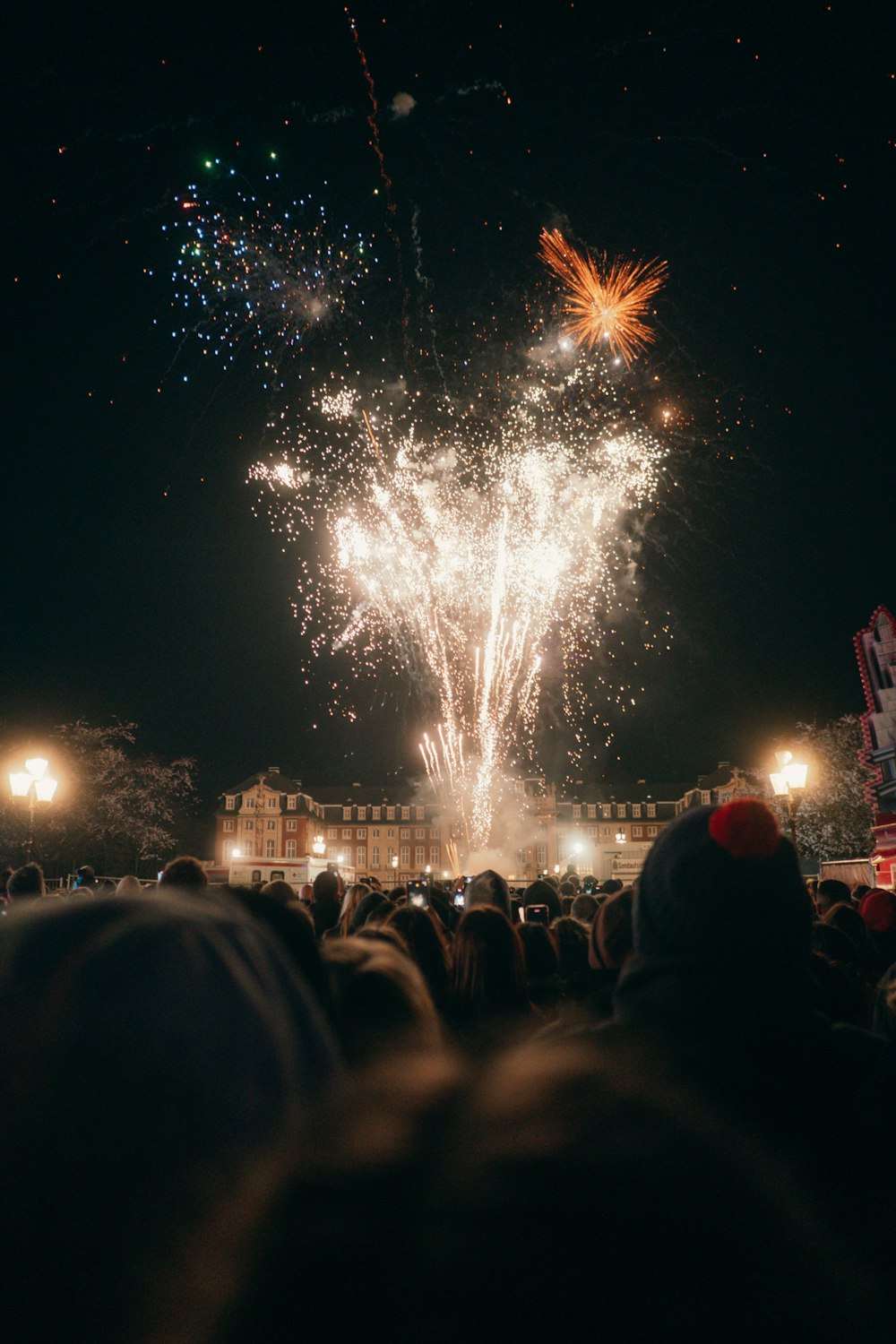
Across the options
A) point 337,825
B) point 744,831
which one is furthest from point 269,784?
point 744,831

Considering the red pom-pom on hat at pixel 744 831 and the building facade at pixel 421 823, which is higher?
the building facade at pixel 421 823

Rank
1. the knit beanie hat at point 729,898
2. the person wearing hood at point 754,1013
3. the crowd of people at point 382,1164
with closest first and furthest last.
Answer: the crowd of people at point 382,1164
the person wearing hood at point 754,1013
the knit beanie hat at point 729,898

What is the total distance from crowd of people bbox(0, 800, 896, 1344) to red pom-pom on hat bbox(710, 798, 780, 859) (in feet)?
1.20

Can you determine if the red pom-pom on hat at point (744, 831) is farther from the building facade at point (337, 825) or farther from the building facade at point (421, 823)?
the building facade at point (337, 825)

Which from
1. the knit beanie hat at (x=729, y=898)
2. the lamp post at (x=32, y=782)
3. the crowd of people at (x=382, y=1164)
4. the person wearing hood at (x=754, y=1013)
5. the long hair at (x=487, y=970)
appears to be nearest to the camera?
the crowd of people at (x=382, y=1164)

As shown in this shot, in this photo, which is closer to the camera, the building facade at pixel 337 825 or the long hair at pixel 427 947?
the long hair at pixel 427 947

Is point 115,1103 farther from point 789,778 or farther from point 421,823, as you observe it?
point 421,823

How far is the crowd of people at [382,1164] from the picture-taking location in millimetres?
1020

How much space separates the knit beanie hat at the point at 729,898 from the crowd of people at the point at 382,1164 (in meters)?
0.16

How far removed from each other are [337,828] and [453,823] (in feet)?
47.1

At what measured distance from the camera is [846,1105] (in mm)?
1557

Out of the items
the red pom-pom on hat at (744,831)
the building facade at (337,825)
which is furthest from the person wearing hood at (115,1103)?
the building facade at (337,825)

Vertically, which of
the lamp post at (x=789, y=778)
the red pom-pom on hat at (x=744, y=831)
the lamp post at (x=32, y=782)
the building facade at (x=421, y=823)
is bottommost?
the red pom-pom on hat at (x=744, y=831)

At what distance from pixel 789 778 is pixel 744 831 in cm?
1295
